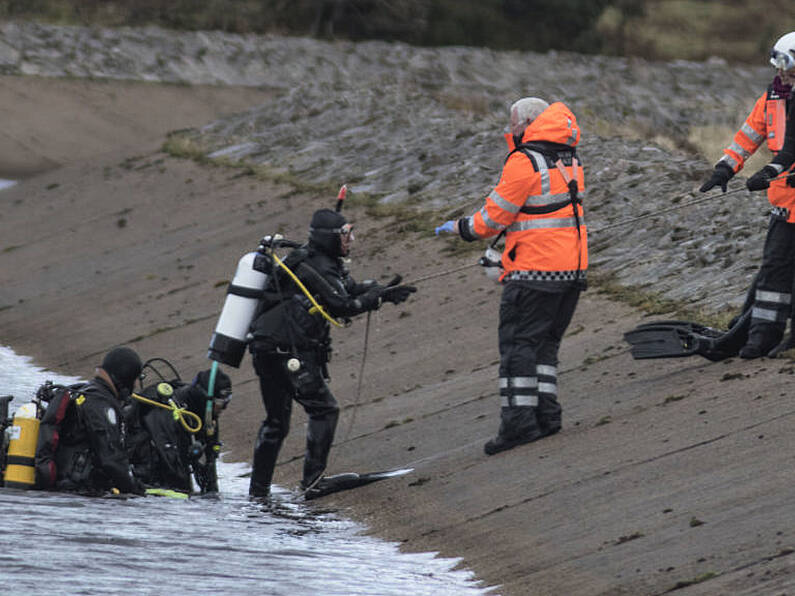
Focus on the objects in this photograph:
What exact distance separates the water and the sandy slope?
0.38m

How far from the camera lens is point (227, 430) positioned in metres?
16.0

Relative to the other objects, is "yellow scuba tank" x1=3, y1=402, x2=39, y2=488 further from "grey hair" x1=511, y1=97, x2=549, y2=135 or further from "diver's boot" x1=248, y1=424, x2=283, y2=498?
"grey hair" x1=511, y1=97, x2=549, y2=135

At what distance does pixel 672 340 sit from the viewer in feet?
45.1

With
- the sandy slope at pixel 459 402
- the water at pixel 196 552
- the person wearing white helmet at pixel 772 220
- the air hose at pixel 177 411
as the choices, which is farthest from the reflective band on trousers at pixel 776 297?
the air hose at pixel 177 411

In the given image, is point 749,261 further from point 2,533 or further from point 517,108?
point 2,533

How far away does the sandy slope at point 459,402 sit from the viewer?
382 inches

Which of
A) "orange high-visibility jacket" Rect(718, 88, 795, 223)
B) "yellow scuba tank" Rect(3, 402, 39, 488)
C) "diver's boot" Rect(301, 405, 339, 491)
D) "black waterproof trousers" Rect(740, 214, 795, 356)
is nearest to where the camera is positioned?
"yellow scuba tank" Rect(3, 402, 39, 488)

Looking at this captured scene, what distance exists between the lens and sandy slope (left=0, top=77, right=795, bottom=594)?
9.71 metres

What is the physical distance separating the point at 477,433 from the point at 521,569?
12.3 ft

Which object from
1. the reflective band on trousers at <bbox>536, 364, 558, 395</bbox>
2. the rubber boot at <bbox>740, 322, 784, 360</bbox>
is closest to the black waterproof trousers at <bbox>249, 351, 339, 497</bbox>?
the reflective band on trousers at <bbox>536, 364, 558, 395</bbox>

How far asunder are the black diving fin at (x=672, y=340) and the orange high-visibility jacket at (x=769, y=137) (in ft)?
4.25

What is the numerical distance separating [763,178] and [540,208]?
1695 mm

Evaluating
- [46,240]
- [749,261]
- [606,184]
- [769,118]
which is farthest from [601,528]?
[46,240]

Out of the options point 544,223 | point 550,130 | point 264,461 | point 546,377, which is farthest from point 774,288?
point 264,461
